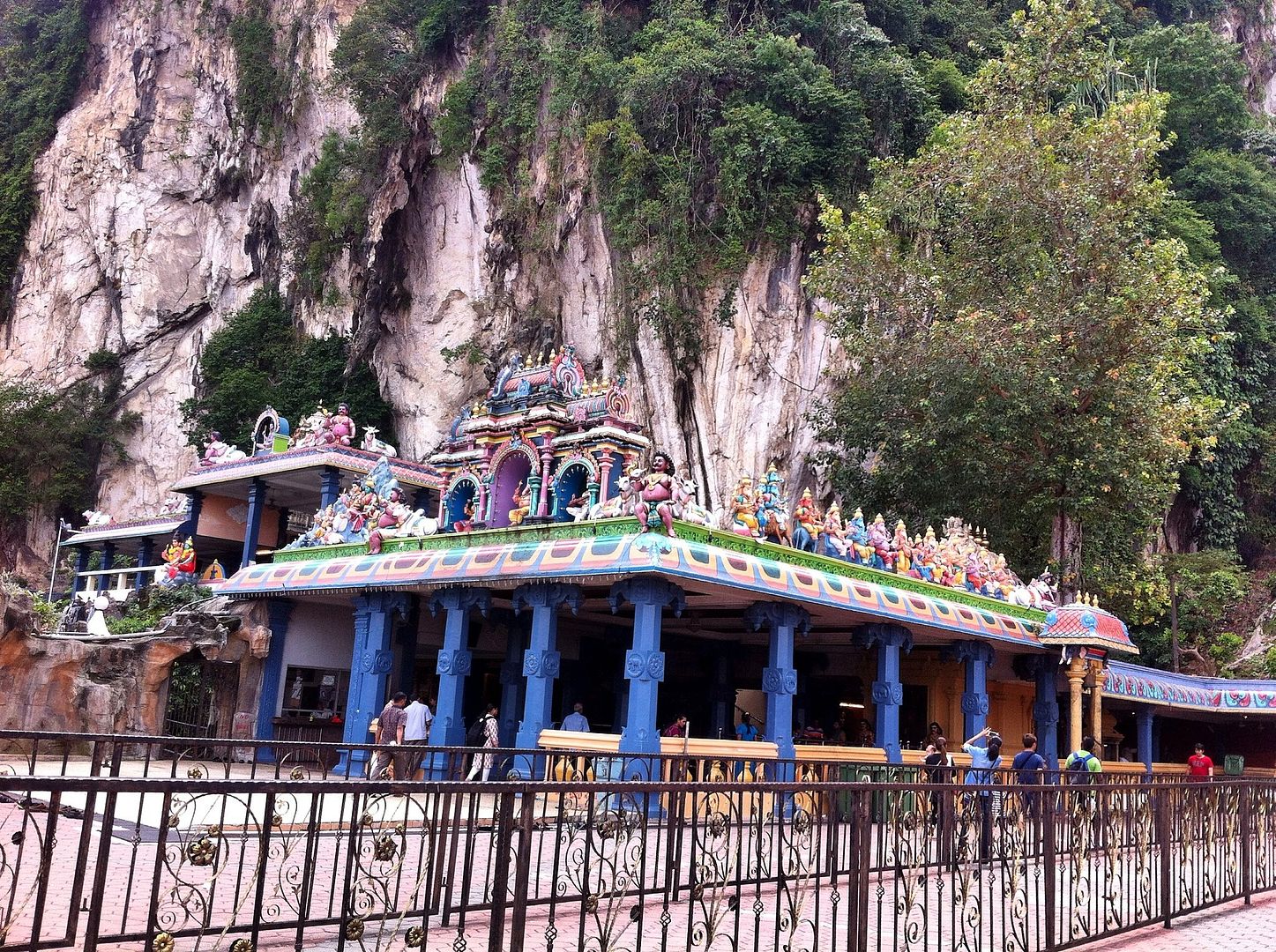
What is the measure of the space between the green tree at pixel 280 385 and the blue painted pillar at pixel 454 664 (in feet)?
72.2

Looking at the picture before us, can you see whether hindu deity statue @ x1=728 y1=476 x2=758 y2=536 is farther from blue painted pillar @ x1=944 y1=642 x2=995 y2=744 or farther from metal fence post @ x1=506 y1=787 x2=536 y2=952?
metal fence post @ x1=506 y1=787 x2=536 y2=952

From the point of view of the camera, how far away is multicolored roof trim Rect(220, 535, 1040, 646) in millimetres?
14531

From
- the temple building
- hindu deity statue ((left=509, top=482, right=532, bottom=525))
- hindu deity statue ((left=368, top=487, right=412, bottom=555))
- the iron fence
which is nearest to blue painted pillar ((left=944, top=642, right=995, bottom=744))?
the temple building

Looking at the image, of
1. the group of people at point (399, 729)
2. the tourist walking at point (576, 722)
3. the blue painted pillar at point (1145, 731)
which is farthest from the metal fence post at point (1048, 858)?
the blue painted pillar at point (1145, 731)

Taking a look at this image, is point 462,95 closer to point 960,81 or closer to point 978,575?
point 960,81

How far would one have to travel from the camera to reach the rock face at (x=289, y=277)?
30125 millimetres

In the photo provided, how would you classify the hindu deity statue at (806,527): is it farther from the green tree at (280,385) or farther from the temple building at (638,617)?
the green tree at (280,385)

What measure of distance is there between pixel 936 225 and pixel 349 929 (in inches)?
1062

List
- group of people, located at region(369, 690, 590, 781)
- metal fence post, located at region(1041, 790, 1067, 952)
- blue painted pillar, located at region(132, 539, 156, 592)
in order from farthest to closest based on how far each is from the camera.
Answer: blue painted pillar, located at region(132, 539, 156, 592)
group of people, located at region(369, 690, 590, 781)
metal fence post, located at region(1041, 790, 1067, 952)

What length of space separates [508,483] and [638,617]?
640 centimetres

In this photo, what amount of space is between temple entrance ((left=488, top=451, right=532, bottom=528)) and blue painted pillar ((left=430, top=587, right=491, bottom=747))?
3.02 meters

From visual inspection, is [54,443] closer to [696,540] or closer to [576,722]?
[576,722]

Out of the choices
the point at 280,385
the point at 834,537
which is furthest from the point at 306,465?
the point at 834,537

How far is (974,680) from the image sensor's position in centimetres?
1947
